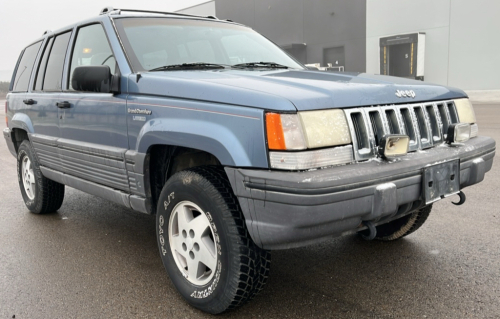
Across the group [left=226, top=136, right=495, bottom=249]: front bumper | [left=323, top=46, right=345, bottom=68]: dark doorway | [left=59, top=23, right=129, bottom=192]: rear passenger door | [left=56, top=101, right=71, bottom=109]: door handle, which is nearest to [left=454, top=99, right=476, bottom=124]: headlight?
[left=226, top=136, right=495, bottom=249]: front bumper

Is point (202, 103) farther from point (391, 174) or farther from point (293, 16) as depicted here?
point (293, 16)

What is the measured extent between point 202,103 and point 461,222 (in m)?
2.88

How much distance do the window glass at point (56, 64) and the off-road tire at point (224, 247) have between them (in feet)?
7.03

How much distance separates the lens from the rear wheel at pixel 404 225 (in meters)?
3.55

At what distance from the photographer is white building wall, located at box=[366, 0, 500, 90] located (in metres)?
19.9

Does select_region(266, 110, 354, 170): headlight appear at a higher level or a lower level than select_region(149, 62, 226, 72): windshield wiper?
lower

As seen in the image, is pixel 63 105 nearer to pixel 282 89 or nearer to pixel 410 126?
pixel 282 89

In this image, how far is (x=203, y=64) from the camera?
133 inches

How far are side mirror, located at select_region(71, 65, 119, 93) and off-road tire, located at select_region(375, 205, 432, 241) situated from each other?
2376 millimetres

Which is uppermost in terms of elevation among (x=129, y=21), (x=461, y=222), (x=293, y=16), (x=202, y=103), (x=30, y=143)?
(x=293, y=16)

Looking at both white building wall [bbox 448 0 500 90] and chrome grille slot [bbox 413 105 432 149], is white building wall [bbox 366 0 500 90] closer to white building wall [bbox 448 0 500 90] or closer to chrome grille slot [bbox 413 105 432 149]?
white building wall [bbox 448 0 500 90]

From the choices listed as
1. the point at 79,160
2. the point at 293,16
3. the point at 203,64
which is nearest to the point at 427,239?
the point at 203,64

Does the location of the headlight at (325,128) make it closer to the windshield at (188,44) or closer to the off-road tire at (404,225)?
the windshield at (188,44)

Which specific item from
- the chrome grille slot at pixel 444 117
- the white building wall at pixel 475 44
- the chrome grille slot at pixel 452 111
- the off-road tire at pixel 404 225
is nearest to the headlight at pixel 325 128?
the chrome grille slot at pixel 444 117
